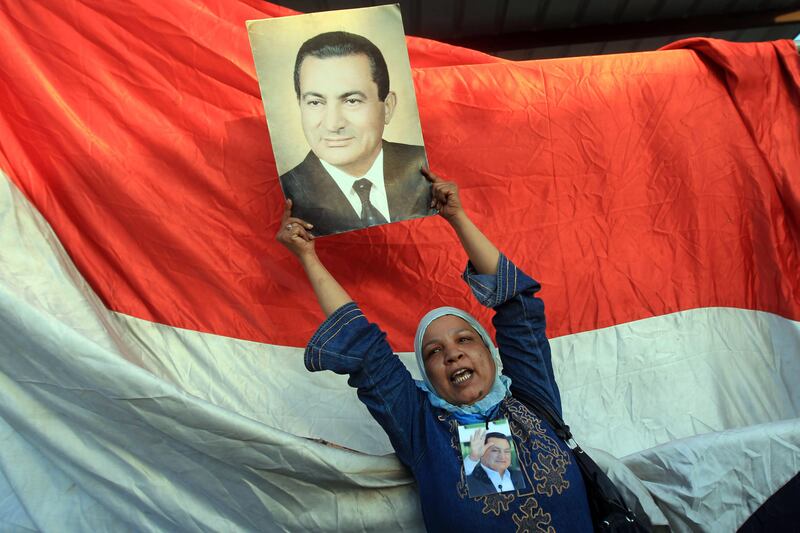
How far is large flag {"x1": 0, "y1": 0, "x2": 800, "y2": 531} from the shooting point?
125 centimetres

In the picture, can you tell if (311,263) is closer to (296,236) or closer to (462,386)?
(296,236)

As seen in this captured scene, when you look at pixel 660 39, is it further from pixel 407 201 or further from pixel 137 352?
pixel 137 352

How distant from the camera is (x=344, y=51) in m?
1.46

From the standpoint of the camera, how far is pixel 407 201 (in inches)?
58.7

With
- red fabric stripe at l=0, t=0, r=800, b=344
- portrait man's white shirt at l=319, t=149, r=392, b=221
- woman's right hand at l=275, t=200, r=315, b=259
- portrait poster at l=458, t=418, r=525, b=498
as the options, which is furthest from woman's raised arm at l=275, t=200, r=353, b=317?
portrait poster at l=458, t=418, r=525, b=498

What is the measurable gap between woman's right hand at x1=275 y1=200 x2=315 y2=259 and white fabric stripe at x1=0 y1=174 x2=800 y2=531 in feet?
1.06

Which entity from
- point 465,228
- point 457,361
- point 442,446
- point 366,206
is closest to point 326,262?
point 366,206

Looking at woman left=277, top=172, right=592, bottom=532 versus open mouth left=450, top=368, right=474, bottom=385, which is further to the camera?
open mouth left=450, top=368, right=474, bottom=385

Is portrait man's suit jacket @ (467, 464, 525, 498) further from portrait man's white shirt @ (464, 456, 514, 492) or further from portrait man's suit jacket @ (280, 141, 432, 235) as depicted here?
portrait man's suit jacket @ (280, 141, 432, 235)

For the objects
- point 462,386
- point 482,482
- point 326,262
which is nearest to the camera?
point 482,482

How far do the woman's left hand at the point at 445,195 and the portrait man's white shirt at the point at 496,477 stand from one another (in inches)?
21.0

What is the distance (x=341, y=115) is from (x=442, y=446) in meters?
0.70

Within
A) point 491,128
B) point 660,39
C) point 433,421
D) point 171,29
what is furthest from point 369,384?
point 660,39

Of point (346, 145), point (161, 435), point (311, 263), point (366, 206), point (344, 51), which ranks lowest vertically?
point (161, 435)
